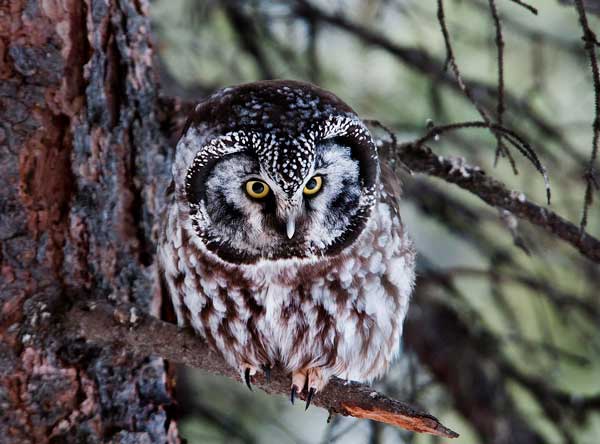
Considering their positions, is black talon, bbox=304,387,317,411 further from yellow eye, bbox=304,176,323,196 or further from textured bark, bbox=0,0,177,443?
yellow eye, bbox=304,176,323,196

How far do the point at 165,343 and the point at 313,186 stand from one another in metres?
0.60

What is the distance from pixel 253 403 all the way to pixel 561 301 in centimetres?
186

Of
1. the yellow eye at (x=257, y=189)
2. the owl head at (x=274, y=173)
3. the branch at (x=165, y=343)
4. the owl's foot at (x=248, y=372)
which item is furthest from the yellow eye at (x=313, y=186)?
the owl's foot at (x=248, y=372)

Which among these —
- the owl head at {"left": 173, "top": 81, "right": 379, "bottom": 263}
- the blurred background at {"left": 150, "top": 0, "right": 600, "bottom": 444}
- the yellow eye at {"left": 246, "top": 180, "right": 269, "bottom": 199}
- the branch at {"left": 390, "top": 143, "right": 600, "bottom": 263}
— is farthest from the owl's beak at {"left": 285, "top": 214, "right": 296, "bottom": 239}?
the blurred background at {"left": 150, "top": 0, "right": 600, "bottom": 444}

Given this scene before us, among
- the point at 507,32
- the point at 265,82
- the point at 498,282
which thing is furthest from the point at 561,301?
the point at 265,82

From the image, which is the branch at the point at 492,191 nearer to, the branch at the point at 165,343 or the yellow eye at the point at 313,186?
the yellow eye at the point at 313,186

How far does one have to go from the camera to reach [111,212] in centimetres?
235

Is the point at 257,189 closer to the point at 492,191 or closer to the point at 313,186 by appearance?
the point at 313,186

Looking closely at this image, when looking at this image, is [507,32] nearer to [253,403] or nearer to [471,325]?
[471,325]

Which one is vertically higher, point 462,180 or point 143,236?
point 462,180

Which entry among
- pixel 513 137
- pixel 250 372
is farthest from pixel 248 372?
pixel 513 137

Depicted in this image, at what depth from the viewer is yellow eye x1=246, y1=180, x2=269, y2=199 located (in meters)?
2.13

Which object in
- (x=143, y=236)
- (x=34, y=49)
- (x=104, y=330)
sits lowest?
(x=104, y=330)

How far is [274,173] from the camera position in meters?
2.04
